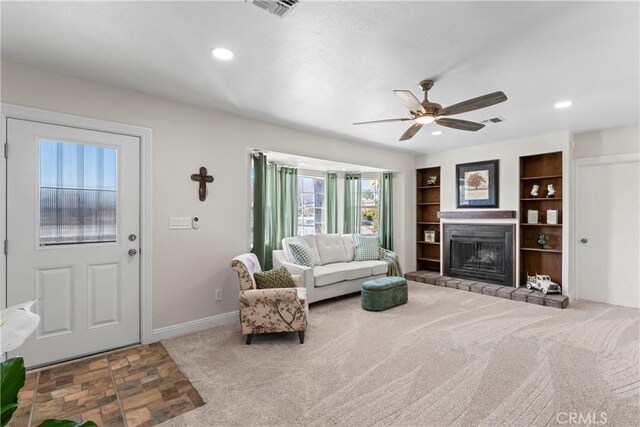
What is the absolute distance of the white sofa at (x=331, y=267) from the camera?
430 centimetres

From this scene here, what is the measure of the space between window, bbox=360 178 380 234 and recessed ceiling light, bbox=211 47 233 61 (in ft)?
13.6

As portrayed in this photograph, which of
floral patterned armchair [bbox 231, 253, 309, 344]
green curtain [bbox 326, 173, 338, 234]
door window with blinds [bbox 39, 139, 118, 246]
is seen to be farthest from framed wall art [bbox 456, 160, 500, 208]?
door window with blinds [bbox 39, 139, 118, 246]

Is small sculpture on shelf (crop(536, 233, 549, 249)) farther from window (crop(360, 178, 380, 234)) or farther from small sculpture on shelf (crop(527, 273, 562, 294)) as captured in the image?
window (crop(360, 178, 380, 234))

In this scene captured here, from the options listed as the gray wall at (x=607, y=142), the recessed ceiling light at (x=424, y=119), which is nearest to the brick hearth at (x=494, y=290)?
the gray wall at (x=607, y=142)

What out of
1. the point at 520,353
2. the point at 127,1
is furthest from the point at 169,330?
the point at 520,353

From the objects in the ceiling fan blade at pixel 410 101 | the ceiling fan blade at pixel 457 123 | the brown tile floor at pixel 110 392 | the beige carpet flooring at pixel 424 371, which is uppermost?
the ceiling fan blade at pixel 410 101

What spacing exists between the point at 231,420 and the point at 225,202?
2.32 meters

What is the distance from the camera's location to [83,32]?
211cm

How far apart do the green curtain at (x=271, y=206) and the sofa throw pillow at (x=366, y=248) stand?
117 centimetres

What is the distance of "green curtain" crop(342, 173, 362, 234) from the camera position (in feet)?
19.6

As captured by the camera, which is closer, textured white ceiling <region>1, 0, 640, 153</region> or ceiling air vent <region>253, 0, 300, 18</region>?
ceiling air vent <region>253, 0, 300, 18</region>

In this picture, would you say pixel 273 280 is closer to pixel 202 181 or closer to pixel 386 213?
pixel 202 181

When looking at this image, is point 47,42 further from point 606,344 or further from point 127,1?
point 606,344

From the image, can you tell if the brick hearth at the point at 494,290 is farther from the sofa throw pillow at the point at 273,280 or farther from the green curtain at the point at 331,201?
the sofa throw pillow at the point at 273,280
